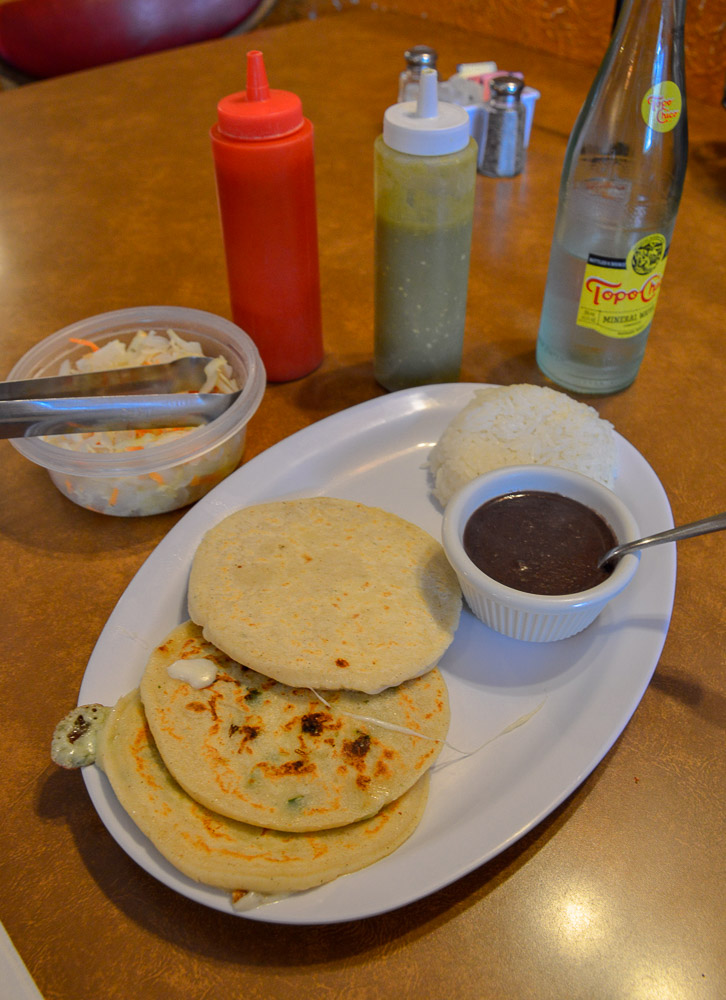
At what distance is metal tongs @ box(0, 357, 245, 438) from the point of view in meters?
1.17

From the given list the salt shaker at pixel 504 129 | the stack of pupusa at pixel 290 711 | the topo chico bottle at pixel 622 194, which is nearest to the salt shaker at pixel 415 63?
the salt shaker at pixel 504 129

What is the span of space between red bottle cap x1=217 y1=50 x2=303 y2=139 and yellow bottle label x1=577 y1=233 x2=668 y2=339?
1.92ft

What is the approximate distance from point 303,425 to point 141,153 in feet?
4.84

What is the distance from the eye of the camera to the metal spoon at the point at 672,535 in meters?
0.98

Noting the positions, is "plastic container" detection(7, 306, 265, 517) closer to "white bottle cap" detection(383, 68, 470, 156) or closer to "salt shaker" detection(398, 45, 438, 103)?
"white bottle cap" detection(383, 68, 470, 156)

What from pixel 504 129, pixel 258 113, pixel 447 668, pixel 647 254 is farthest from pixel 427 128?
pixel 504 129

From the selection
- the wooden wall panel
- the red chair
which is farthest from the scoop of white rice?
the red chair

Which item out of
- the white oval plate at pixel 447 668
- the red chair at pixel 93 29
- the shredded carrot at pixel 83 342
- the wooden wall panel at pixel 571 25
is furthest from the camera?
the red chair at pixel 93 29

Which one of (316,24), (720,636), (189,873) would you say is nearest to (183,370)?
(189,873)

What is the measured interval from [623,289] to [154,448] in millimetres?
873

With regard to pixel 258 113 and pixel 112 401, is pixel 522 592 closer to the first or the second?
pixel 112 401

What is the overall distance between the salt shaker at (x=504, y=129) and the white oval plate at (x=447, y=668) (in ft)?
3.59

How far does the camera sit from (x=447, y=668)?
3.43 feet

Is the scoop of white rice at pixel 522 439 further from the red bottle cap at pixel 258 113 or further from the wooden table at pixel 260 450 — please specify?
the red bottle cap at pixel 258 113
